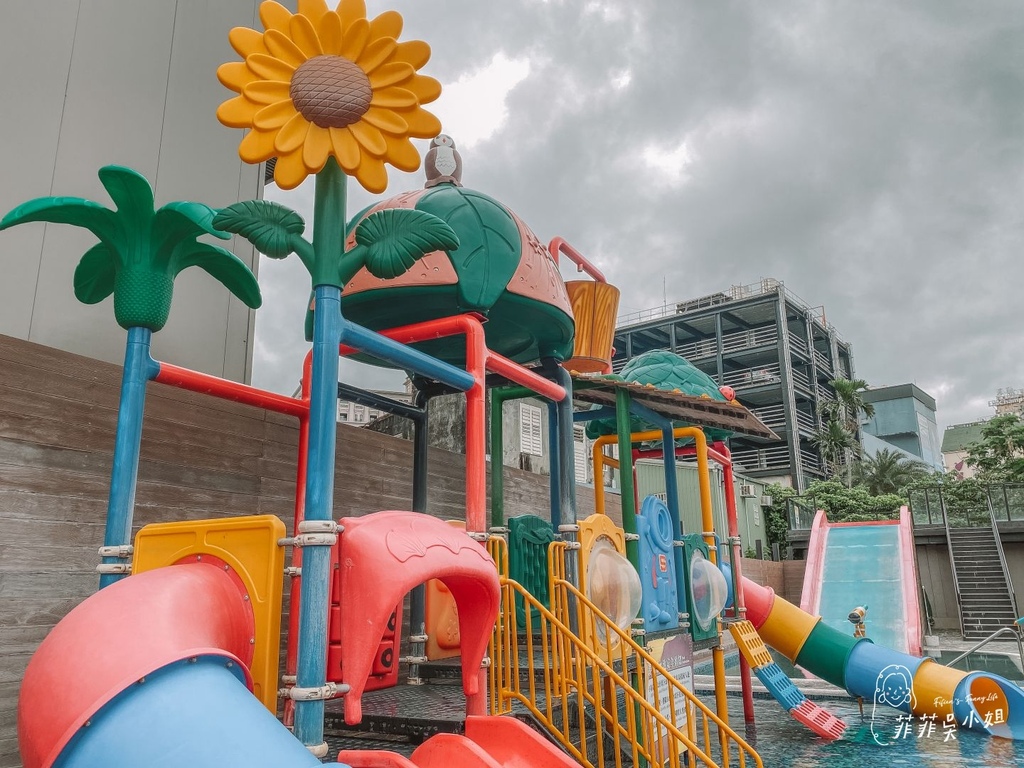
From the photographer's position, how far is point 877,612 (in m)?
16.7

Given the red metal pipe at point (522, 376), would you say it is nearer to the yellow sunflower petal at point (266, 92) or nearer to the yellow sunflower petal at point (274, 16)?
the yellow sunflower petal at point (266, 92)

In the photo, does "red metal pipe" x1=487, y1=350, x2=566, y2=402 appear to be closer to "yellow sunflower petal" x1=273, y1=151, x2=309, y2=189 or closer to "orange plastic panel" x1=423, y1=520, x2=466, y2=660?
"orange plastic panel" x1=423, y1=520, x2=466, y2=660

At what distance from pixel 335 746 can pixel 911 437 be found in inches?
2622

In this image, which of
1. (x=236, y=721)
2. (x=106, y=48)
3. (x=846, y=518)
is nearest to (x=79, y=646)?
(x=236, y=721)

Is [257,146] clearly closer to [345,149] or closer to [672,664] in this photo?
[345,149]

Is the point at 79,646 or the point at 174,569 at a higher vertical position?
the point at 174,569

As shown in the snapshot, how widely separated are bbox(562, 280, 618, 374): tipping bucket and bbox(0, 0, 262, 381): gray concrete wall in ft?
12.8

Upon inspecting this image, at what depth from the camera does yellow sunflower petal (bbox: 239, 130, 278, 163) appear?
3943 mm

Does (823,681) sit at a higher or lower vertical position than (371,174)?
lower

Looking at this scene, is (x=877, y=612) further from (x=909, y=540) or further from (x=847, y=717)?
(x=847, y=717)

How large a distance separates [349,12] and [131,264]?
2.04 m

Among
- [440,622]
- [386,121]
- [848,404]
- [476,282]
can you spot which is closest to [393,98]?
[386,121]

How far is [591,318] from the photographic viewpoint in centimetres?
885

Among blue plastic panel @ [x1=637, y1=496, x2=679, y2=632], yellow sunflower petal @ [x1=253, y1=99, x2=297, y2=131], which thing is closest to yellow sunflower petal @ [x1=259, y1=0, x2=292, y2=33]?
yellow sunflower petal @ [x1=253, y1=99, x2=297, y2=131]
